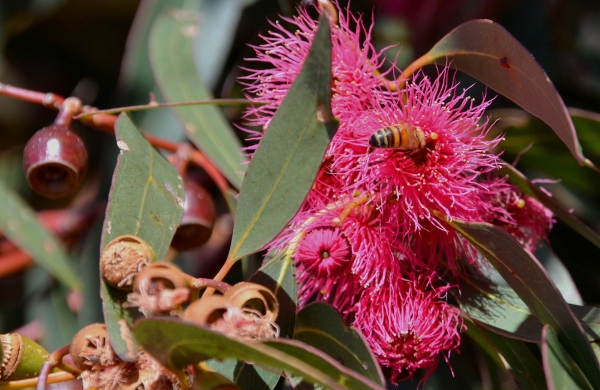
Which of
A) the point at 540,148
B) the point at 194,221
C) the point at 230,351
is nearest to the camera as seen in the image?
the point at 230,351

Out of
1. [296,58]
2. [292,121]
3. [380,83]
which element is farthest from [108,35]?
[292,121]

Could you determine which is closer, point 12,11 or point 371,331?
point 371,331

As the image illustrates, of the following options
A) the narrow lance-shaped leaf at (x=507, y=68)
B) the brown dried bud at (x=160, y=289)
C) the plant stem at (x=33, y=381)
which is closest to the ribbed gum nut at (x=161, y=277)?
the brown dried bud at (x=160, y=289)

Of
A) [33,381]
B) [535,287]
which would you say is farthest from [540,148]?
[33,381]

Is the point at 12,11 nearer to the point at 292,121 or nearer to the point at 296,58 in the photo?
the point at 296,58

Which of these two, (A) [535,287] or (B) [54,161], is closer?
(A) [535,287]

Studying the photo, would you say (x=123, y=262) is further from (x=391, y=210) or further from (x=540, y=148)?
(x=540, y=148)
